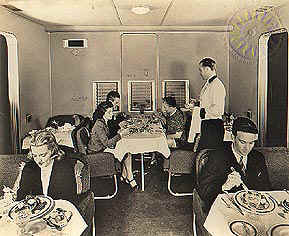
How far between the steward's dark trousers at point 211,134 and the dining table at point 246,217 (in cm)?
122

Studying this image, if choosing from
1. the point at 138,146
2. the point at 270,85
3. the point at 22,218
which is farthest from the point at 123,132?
the point at 22,218

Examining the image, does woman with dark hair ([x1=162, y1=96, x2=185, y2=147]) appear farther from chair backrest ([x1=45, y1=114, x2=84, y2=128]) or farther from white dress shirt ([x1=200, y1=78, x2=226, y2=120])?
chair backrest ([x1=45, y1=114, x2=84, y2=128])

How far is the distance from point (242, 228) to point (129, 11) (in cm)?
266

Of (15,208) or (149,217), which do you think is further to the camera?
(149,217)

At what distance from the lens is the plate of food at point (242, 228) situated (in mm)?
1387

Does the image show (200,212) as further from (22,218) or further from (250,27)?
(250,27)

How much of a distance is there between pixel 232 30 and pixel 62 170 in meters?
3.56

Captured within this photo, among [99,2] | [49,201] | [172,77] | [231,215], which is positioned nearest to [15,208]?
[49,201]

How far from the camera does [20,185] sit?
1893 millimetres

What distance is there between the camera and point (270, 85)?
3.66 m

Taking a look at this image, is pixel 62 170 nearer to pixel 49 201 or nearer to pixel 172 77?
pixel 49 201

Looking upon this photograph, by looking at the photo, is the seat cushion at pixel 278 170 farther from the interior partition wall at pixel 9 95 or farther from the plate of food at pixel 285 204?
the interior partition wall at pixel 9 95

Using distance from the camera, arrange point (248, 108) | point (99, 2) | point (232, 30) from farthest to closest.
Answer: point (232, 30), point (248, 108), point (99, 2)

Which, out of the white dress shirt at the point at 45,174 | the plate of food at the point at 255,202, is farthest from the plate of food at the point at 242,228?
the white dress shirt at the point at 45,174
